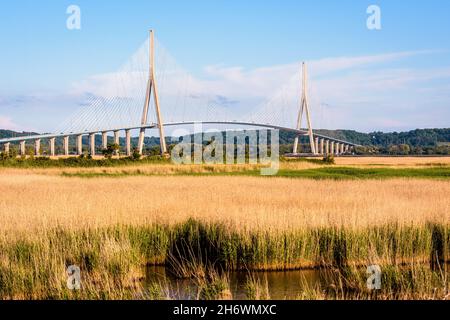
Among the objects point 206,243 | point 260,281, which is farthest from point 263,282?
point 206,243

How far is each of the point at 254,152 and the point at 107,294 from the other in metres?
48.1

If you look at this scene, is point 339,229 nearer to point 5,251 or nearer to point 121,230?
point 121,230

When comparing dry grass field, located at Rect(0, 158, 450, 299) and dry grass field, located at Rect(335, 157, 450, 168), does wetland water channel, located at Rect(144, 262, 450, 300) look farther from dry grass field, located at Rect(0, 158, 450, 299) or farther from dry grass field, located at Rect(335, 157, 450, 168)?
dry grass field, located at Rect(335, 157, 450, 168)

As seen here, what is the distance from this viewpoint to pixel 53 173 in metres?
32.9

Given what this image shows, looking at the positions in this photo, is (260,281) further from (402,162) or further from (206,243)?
(402,162)

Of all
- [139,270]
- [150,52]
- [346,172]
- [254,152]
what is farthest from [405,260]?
[254,152]

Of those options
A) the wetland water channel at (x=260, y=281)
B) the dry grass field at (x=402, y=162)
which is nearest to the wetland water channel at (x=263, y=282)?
the wetland water channel at (x=260, y=281)

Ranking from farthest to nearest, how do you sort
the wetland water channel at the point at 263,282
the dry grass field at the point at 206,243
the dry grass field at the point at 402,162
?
1. the dry grass field at the point at 402,162
2. the wetland water channel at the point at 263,282
3. the dry grass field at the point at 206,243

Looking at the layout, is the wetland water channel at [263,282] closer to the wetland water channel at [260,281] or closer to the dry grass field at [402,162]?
the wetland water channel at [260,281]

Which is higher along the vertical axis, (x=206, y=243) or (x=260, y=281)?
(x=206, y=243)

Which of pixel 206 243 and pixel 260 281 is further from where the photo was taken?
pixel 206 243

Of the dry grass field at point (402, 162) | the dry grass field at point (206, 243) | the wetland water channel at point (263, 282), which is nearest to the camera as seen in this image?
the dry grass field at point (206, 243)

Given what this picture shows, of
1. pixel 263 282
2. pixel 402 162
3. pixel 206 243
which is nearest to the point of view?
pixel 263 282
